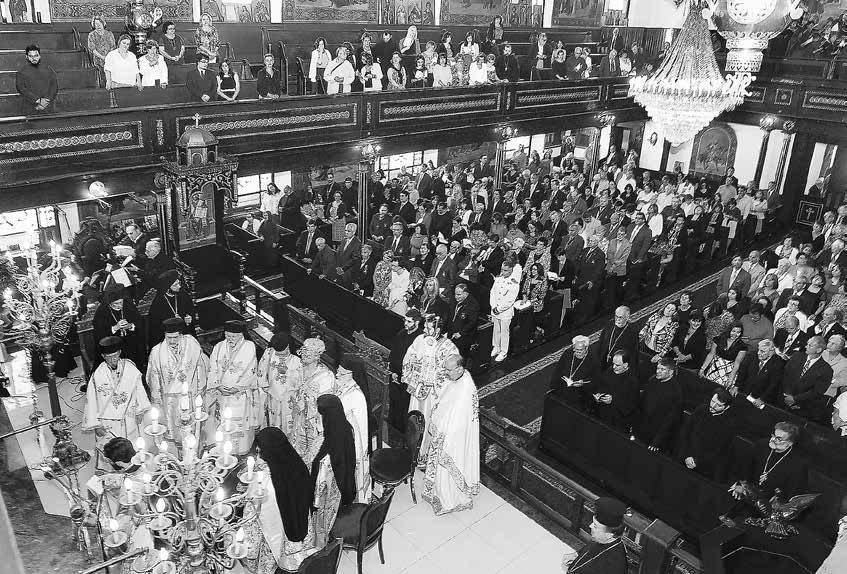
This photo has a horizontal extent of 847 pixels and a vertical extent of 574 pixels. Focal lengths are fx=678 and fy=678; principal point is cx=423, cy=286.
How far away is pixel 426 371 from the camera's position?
8.21 m

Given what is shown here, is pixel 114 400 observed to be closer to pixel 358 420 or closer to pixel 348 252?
pixel 358 420

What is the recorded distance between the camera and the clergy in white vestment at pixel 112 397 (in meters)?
7.90

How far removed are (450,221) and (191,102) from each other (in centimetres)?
595

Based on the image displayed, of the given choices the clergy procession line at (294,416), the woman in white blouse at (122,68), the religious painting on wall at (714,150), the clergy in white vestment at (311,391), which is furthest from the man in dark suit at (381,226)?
the religious painting on wall at (714,150)

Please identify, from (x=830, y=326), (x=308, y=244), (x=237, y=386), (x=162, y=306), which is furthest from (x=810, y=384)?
(x=162, y=306)

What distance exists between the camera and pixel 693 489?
298 inches

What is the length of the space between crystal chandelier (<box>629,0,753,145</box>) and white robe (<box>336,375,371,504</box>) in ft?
22.2

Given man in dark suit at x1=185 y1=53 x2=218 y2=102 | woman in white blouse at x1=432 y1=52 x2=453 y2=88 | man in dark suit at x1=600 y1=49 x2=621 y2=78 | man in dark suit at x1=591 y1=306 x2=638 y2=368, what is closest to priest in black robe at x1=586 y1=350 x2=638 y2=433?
man in dark suit at x1=591 y1=306 x2=638 y2=368

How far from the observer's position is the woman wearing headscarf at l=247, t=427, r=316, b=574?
19.6 feet

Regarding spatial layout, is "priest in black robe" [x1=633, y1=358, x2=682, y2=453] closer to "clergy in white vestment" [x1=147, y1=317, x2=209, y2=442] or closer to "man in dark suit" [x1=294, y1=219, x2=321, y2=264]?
"clergy in white vestment" [x1=147, y1=317, x2=209, y2=442]

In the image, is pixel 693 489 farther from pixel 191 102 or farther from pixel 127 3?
pixel 127 3

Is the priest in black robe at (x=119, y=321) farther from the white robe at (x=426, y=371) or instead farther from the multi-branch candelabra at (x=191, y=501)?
the multi-branch candelabra at (x=191, y=501)

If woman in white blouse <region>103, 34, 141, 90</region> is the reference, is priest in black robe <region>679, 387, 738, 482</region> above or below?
below

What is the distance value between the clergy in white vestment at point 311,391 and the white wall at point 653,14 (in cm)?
2251
